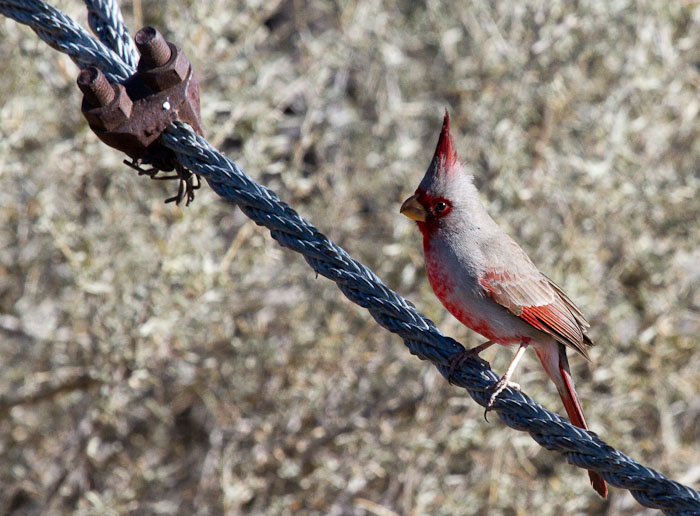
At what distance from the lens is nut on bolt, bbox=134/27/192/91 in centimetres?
218

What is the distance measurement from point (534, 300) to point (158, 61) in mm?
1735

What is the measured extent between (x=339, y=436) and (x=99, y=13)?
2674 mm

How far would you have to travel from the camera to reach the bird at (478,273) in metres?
3.14

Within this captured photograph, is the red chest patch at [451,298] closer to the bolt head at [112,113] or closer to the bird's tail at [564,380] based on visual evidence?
the bird's tail at [564,380]

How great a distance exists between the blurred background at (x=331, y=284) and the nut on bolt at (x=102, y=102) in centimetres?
196

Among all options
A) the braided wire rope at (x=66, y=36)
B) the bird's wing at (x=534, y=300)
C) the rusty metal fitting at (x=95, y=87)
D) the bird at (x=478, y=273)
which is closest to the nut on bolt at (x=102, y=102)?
the rusty metal fitting at (x=95, y=87)

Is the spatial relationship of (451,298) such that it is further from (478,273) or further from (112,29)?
(112,29)

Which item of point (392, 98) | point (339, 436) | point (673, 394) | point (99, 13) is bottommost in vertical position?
point (339, 436)

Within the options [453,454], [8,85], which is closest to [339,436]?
[453,454]

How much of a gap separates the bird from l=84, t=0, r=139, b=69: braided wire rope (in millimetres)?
A: 1063

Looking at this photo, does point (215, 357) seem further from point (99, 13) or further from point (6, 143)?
point (99, 13)

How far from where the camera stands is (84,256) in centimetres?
421

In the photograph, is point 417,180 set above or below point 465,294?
below

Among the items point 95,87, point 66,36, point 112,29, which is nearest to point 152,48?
point 95,87
